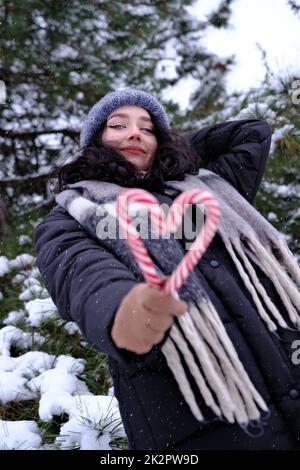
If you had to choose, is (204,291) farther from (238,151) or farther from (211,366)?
(238,151)

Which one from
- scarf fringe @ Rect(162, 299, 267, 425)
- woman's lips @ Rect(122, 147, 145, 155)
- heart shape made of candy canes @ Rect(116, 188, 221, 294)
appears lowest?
scarf fringe @ Rect(162, 299, 267, 425)

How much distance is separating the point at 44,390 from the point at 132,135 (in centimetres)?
144

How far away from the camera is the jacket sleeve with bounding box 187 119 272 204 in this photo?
6.25ft

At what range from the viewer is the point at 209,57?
478 cm

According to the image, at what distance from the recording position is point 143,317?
3.09ft

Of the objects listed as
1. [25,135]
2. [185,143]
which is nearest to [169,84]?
[25,135]

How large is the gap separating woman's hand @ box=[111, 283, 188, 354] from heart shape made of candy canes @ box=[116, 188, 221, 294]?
2 cm

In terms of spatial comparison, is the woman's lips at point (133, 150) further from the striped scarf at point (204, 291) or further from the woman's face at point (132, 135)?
the striped scarf at point (204, 291)

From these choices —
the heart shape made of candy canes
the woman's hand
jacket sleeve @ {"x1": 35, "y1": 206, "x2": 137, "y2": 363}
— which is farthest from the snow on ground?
the heart shape made of candy canes

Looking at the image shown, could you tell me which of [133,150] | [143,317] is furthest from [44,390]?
[143,317]

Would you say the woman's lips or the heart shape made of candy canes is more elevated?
the heart shape made of candy canes

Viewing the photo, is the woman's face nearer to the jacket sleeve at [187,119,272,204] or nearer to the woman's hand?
the jacket sleeve at [187,119,272,204]

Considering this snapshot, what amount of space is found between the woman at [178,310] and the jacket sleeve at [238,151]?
118 millimetres

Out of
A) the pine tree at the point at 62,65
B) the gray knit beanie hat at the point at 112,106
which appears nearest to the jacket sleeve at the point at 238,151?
the gray knit beanie hat at the point at 112,106
